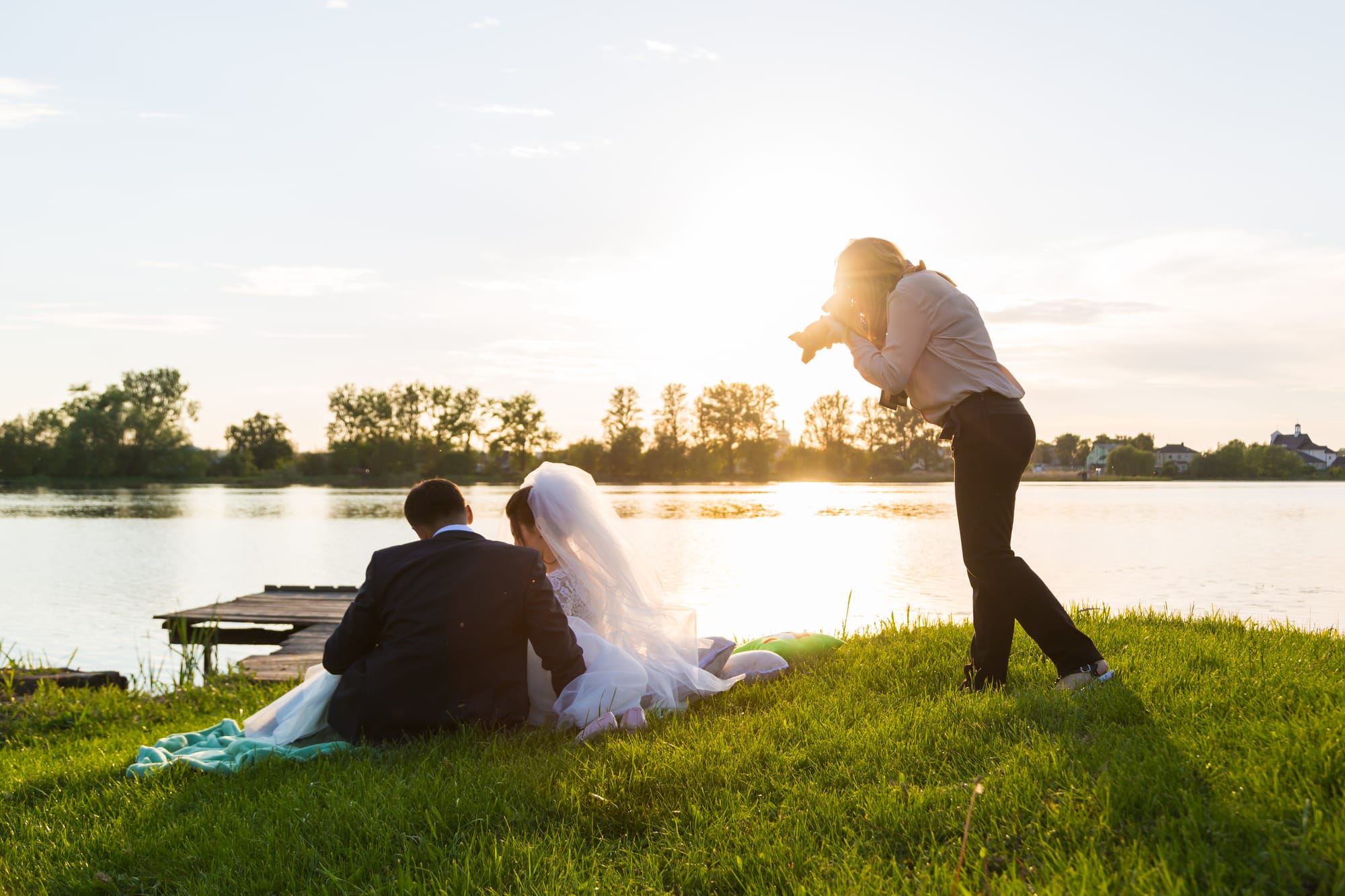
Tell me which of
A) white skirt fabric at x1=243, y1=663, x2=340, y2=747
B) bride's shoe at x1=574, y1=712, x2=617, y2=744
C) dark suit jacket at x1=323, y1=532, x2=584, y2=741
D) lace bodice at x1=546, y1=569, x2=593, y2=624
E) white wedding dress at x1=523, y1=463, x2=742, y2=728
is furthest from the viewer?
lace bodice at x1=546, y1=569, x2=593, y2=624

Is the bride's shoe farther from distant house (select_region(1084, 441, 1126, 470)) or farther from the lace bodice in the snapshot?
distant house (select_region(1084, 441, 1126, 470))

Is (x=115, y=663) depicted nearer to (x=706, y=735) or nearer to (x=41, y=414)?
(x=706, y=735)

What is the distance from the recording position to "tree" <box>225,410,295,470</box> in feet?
265

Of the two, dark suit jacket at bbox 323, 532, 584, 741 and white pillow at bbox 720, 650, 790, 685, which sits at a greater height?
dark suit jacket at bbox 323, 532, 584, 741

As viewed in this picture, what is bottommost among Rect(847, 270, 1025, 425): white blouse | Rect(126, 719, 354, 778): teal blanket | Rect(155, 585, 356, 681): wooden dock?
Rect(155, 585, 356, 681): wooden dock

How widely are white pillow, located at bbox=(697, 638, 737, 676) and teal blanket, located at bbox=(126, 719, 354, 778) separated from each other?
203cm

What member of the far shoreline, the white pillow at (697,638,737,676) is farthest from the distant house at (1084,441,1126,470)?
the white pillow at (697,638,737,676)

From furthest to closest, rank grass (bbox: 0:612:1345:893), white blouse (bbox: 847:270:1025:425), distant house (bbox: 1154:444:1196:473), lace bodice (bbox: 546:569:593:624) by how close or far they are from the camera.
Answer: distant house (bbox: 1154:444:1196:473)
lace bodice (bbox: 546:569:593:624)
white blouse (bbox: 847:270:1025:425)
grass (bbox: 0:612:1345:893)

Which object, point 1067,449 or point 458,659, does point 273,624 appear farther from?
point 1067,449

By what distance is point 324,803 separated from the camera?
327cm

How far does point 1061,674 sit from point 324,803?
319 centimetres

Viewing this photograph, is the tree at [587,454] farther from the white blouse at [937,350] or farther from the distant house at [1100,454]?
the white blouse at [937,350]

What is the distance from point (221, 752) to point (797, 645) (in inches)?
132

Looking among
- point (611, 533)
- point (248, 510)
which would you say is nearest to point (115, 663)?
point (611, 533)
